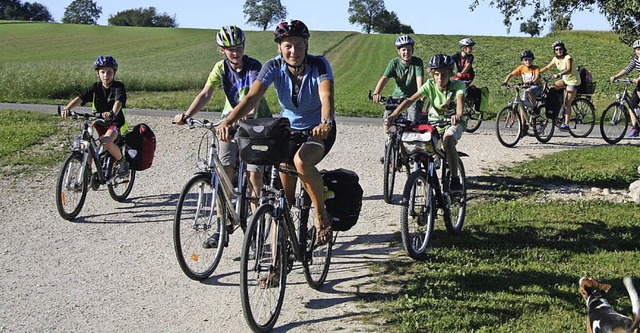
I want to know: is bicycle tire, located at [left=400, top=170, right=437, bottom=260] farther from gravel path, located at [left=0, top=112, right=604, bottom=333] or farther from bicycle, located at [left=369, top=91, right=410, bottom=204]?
bicycle, located at [left=369, top=91, right=410, bottom=204]

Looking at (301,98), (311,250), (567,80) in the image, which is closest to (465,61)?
(567,80)

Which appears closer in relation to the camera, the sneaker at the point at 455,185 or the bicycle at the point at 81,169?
the sneaker at the point at 455,185

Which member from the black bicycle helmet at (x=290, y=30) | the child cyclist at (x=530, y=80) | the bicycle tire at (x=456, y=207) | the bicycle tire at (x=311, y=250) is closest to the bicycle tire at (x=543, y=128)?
the child cyclist at (x=530, y=80)

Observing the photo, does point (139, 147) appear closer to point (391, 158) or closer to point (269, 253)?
point (391, 158)

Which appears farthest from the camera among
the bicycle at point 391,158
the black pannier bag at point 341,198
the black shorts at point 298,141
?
the bicycle at point 391,158

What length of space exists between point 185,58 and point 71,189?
4612cm

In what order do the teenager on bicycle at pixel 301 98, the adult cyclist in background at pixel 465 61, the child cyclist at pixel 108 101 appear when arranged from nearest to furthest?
the teenager on bicycle at pixel 301 98
the child cyclist at pixel 108 101
the adult cyclist in background at pixel 465 61

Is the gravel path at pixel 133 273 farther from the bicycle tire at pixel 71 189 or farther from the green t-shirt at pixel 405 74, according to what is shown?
the green t-shirt at pixel 405 74

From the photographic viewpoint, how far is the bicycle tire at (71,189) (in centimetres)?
870

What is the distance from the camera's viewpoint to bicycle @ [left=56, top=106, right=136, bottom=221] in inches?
345

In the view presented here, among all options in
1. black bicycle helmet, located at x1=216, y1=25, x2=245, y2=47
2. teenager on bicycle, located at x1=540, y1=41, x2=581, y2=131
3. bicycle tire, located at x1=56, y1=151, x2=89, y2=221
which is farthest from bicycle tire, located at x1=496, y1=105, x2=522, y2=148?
black bicycle helmet, located at x1=216, y1=25, x2=245, y2=47

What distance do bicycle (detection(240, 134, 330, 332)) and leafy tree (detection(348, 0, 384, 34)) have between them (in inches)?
4970

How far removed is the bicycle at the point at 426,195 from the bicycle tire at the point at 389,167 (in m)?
1.40

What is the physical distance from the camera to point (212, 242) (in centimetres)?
659
